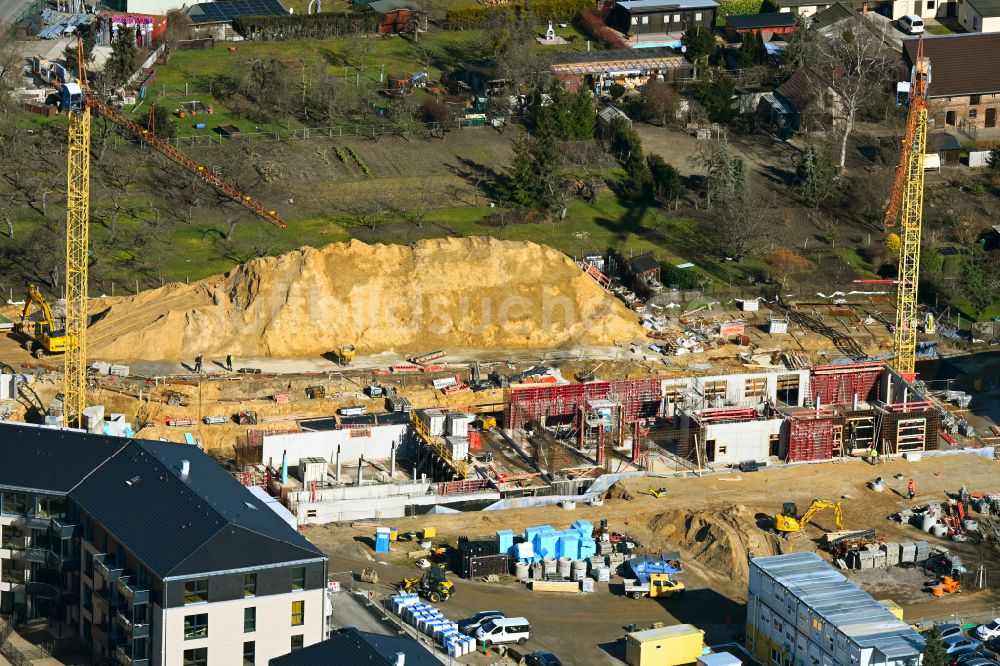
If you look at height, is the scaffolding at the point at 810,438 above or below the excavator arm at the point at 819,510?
above

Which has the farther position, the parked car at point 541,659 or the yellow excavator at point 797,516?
the yellow excavator at point 797,516

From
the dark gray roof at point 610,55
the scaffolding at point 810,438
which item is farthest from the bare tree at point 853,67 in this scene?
the scaffolding at point 810,438

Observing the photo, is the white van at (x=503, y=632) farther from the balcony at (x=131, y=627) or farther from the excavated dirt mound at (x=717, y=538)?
the balcony at (x=131, y=627)

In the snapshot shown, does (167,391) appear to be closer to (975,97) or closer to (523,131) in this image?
(523,131)

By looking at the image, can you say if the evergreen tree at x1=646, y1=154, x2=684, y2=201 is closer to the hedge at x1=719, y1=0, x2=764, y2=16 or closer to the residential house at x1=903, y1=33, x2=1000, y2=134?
the residential house at x1=903, y1=33, x2=1000, y2=134

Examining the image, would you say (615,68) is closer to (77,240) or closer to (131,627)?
(77,240)
